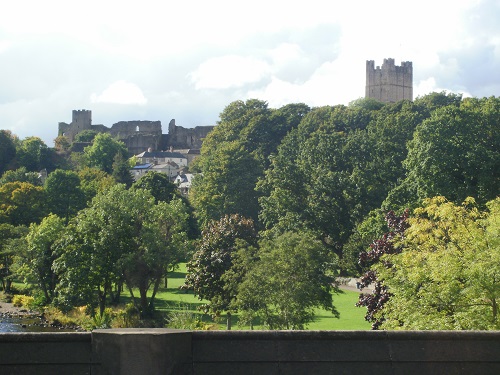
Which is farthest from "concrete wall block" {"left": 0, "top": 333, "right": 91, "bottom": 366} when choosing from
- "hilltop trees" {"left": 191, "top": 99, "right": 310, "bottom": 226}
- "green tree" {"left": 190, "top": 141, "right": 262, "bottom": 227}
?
"green tree" {"left": 190, "top": 141, "right": 262, "bottom": 227}

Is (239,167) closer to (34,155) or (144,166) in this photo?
(34,155)

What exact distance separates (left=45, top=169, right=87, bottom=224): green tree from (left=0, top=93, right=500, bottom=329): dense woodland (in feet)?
0.50

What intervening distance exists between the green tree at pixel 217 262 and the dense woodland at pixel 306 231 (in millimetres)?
71

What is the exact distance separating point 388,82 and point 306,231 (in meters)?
116

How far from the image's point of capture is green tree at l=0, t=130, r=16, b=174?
119 metres

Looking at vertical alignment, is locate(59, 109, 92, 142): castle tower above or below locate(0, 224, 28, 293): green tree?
above

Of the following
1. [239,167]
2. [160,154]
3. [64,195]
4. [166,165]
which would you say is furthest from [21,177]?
[160,154]

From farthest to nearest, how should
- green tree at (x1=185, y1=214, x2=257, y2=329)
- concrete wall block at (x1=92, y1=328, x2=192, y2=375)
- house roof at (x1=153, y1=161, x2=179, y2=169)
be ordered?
house roof at (x1=153, y1=161, x2=179, y2=169), green tree at (x1=185, y1=214, x2=257, y2=329), concrete wall block at (x1=92, y1=328, x2=192, y2=375)

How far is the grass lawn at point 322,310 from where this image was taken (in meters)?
36.8

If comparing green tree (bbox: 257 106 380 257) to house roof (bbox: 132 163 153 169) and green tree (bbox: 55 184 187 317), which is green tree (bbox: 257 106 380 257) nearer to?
green tree (bbox: 55 184 187 317)

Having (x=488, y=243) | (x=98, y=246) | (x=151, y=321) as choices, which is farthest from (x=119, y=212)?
(x=488, y=243)

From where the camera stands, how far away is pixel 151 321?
139 ft

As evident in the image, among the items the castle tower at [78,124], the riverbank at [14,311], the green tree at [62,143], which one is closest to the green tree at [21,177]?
the green tree at [62,143]

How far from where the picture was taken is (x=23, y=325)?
43.3 m
